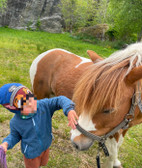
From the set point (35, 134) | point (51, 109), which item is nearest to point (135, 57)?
point (51, 109)

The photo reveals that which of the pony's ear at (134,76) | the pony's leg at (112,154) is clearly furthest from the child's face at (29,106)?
the pony's leg at (112,154)

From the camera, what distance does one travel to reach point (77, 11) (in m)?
16.1

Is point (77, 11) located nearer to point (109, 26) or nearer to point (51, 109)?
point (109, 26)

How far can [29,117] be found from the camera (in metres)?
1.29

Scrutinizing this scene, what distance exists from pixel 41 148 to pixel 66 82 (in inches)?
42.8

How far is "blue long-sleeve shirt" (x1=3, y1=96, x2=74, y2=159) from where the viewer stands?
131 centimetres

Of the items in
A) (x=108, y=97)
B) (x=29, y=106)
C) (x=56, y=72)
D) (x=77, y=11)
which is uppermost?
(x=77, y=11)

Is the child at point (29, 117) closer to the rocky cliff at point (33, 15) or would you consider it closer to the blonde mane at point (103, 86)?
the blonde mane at point (103, 86)

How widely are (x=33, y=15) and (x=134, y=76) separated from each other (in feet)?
51.2

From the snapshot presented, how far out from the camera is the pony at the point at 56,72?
7.54ft

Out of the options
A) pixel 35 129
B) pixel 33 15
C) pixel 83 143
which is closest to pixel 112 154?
pixel 83 143

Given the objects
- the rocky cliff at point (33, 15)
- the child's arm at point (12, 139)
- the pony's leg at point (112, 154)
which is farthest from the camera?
the rocky cliff at point (33, 15)

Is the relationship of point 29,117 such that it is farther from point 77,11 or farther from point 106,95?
point 77,11

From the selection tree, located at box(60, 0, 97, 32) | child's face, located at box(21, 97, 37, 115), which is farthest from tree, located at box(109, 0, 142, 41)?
child's face, located at box(21, 97, 37, 115)
